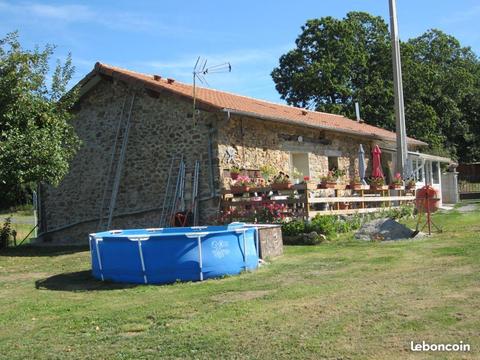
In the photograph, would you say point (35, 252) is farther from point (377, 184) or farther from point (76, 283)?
point (377, 184)

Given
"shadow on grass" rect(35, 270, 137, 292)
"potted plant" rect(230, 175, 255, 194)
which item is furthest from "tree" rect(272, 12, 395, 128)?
"shadow on grass" rect(35, 270, 137, 292)

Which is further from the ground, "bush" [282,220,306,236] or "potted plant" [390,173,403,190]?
"potted plant" [390,173,403,190]

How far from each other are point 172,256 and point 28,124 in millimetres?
7311

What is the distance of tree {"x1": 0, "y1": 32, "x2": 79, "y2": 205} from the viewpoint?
13016 mm

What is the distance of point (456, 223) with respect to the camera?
1528 centimetres

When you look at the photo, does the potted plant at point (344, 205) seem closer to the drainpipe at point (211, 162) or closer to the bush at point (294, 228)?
A: the bush at point (294, 228)

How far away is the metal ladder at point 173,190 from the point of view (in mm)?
15641

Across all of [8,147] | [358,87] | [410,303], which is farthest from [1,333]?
[358,87]

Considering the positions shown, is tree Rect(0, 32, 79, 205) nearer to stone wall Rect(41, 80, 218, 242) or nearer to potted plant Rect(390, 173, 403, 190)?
stone wall Rect(41, 80, 218, 242)

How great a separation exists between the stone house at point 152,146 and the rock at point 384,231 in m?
4.18

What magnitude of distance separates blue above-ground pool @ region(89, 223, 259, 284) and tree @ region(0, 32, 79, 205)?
5.26 metres

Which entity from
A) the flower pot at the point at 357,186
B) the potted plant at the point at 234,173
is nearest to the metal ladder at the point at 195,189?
the potted plant at the point at 234,173

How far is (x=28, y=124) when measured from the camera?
13.7 metres

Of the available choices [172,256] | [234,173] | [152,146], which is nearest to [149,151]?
[152,146]
